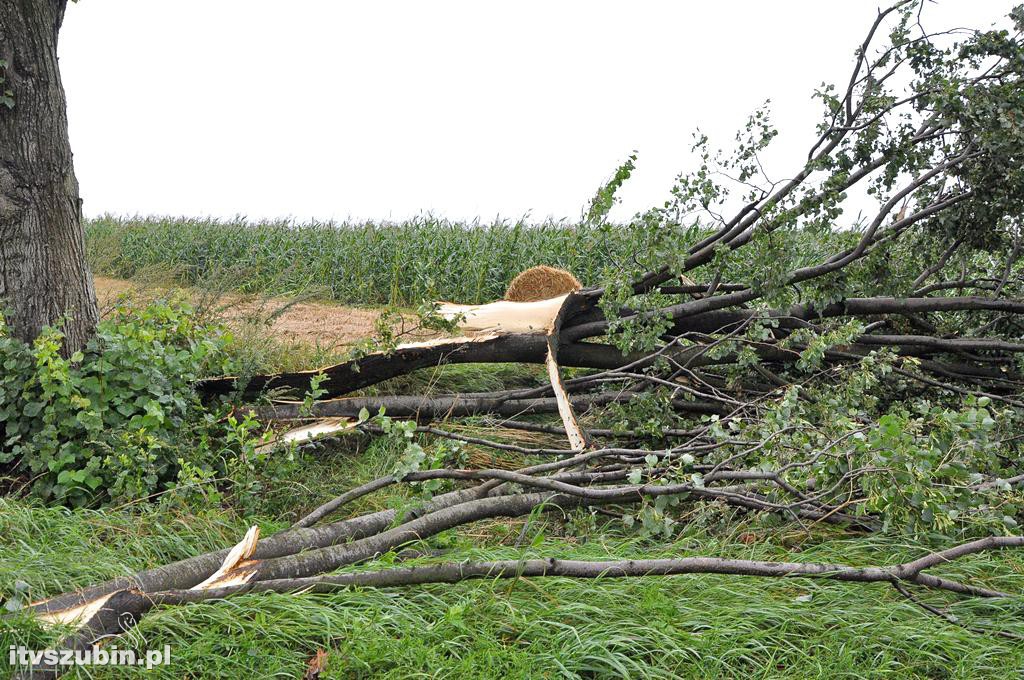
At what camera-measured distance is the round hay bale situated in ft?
25.5

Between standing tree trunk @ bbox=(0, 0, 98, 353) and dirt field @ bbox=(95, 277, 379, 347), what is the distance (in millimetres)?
2119

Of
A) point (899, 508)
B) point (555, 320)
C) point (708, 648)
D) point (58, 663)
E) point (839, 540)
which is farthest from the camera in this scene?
point (555, 320)

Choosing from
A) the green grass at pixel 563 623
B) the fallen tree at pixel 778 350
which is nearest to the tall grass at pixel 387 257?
the fallen tree at pixel 778 350

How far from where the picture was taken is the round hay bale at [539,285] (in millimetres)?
7762

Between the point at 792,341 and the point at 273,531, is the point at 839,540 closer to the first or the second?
the point at 792,341

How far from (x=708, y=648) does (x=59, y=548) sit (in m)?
3.06

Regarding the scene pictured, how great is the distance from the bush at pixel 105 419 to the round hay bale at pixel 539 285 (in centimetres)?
307

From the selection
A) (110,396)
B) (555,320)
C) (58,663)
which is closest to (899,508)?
(555,320)

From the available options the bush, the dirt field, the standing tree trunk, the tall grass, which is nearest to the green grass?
the bush

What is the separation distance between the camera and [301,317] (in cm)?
1045

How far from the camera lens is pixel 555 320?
6.29 m

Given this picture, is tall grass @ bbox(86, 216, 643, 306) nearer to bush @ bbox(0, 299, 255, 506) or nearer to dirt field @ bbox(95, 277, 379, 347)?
dirt field @ bbox(95, 277, 379, 347)

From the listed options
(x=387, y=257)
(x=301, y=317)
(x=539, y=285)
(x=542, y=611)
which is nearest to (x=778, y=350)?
(x=539, y=285)

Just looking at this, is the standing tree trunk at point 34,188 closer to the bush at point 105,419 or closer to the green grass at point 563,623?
the bush at point 105,419
